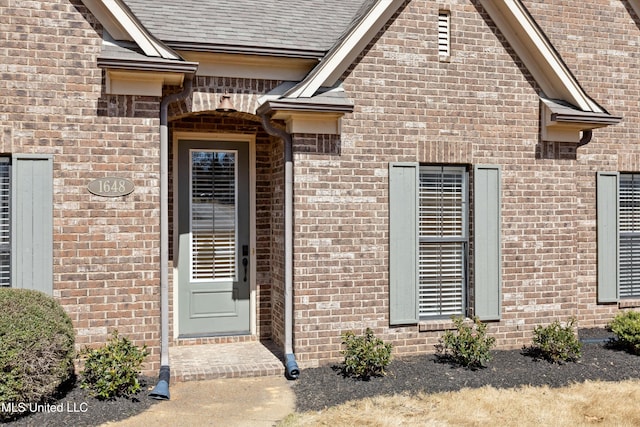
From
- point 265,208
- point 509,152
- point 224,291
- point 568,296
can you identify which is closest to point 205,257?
point 224,291

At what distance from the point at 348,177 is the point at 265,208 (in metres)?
1.68

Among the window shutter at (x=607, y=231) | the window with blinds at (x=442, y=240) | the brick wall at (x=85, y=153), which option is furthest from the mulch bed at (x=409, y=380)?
the window shutter at (x=607, y=231)

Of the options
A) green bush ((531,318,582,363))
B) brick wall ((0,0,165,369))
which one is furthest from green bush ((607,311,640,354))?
brick wall ((0,0,165,369))

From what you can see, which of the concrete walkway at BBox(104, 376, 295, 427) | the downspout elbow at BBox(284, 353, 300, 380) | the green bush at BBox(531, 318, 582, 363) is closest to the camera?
the concrete walkway at BBox(104, 376, 295, 427)

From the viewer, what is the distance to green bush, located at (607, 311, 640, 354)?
790 centimetres

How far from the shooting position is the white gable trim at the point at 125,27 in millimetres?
6457

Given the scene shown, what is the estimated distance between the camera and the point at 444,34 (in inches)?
306

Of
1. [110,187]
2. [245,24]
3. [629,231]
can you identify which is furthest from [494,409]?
[245,24]

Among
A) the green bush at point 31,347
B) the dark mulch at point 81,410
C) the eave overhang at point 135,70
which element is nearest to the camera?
the green bush at point 31,347

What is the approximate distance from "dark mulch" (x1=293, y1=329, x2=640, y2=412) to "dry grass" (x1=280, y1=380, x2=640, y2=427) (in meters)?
0.19

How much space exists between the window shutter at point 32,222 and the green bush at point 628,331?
7532 mm

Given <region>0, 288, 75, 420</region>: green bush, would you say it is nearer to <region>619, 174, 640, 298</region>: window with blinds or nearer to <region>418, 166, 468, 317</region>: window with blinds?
<region>418, 166, 468, 317</region>: window with blinds

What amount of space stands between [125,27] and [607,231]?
308 inches

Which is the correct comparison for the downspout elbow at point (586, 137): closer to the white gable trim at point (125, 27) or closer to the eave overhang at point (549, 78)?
the eave overhang at point (549, 78)
